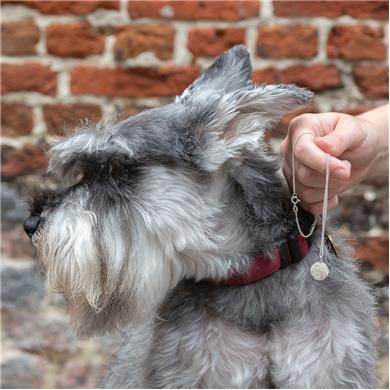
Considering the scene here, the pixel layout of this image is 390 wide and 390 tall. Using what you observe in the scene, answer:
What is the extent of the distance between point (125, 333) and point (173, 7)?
121 cm

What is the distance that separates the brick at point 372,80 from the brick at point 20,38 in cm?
121

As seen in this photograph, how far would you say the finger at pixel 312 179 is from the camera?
1.68 m

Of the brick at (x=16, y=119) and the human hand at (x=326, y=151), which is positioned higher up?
the human hand at (x=326, y=151)

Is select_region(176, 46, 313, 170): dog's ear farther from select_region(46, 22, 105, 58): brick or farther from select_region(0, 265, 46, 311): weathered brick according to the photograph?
select_region(0, 265, 46, 311): weathered brick

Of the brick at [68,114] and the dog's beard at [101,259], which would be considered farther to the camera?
the brick at [68,114]

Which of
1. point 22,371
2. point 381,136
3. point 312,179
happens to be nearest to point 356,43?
point 381,136

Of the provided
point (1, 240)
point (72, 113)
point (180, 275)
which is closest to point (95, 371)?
point (1, 240)

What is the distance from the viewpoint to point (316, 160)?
5.31 ft

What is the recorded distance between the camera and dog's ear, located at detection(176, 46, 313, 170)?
158cm

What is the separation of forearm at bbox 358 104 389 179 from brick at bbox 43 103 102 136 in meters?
1.09

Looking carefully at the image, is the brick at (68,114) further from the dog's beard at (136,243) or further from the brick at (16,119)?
the dog's beard at (136,243)

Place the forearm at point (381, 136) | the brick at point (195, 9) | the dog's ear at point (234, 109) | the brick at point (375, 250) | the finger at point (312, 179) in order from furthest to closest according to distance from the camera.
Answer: the brick at point (375, 250)
the brick at point (195, 9)
the forearm at point (381, 136)
the finger at point (312, 179)
the dog's ear at point (234, 109)

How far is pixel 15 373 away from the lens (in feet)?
9.37

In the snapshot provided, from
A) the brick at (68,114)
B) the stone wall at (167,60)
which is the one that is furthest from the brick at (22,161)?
the brick at (68,114)
